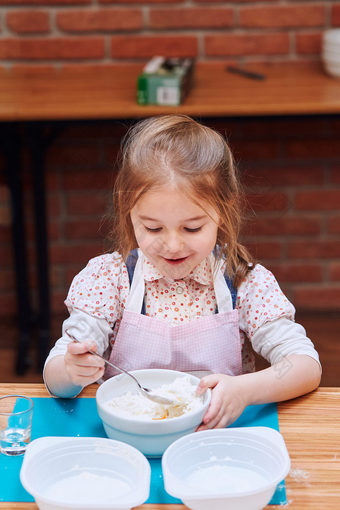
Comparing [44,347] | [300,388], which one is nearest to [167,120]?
[300,388]

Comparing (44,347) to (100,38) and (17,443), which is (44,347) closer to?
(100,38)

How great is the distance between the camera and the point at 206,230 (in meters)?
1.17

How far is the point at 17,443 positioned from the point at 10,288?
206 centimetres

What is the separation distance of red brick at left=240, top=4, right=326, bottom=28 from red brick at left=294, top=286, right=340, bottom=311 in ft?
3.29

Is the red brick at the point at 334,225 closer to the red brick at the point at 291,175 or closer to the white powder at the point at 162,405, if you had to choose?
the red brick at the point at 291,175

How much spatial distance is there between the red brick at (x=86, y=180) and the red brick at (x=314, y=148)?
687 millimetres

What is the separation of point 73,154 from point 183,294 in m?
1.57

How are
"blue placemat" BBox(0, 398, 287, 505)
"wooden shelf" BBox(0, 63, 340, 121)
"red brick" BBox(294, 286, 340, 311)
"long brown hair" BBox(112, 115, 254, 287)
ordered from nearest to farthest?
"blue placemat" BBox(0, 398, 287, 505) < "long brown hair" BBox(112, 115, 254, 287) < "wooden shelf" BBox(0, 63, 340, 121) < "red brick" BBox(294, 286, 340, 311)

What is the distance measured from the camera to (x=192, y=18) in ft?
8.89

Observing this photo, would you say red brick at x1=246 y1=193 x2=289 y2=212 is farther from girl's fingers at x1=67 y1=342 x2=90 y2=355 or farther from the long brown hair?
girl's fingers at x1=67 y1=342 x2=90 y2=355

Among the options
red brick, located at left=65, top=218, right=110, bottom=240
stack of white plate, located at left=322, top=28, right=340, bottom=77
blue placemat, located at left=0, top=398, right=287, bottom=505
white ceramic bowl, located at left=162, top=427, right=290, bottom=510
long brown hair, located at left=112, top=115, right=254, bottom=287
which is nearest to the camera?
white ceramic bowl, located at left=162, top=427, right=290, bottom=510

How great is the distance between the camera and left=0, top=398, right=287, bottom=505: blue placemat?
0.94m

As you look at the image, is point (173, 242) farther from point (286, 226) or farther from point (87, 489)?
point (286, 226)

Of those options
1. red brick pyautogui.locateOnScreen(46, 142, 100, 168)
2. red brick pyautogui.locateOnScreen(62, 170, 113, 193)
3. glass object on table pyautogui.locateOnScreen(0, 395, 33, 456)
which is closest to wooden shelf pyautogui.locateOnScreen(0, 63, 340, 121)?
red brick pyautogui.locateOnScreen(46, 142, 100, 168)
